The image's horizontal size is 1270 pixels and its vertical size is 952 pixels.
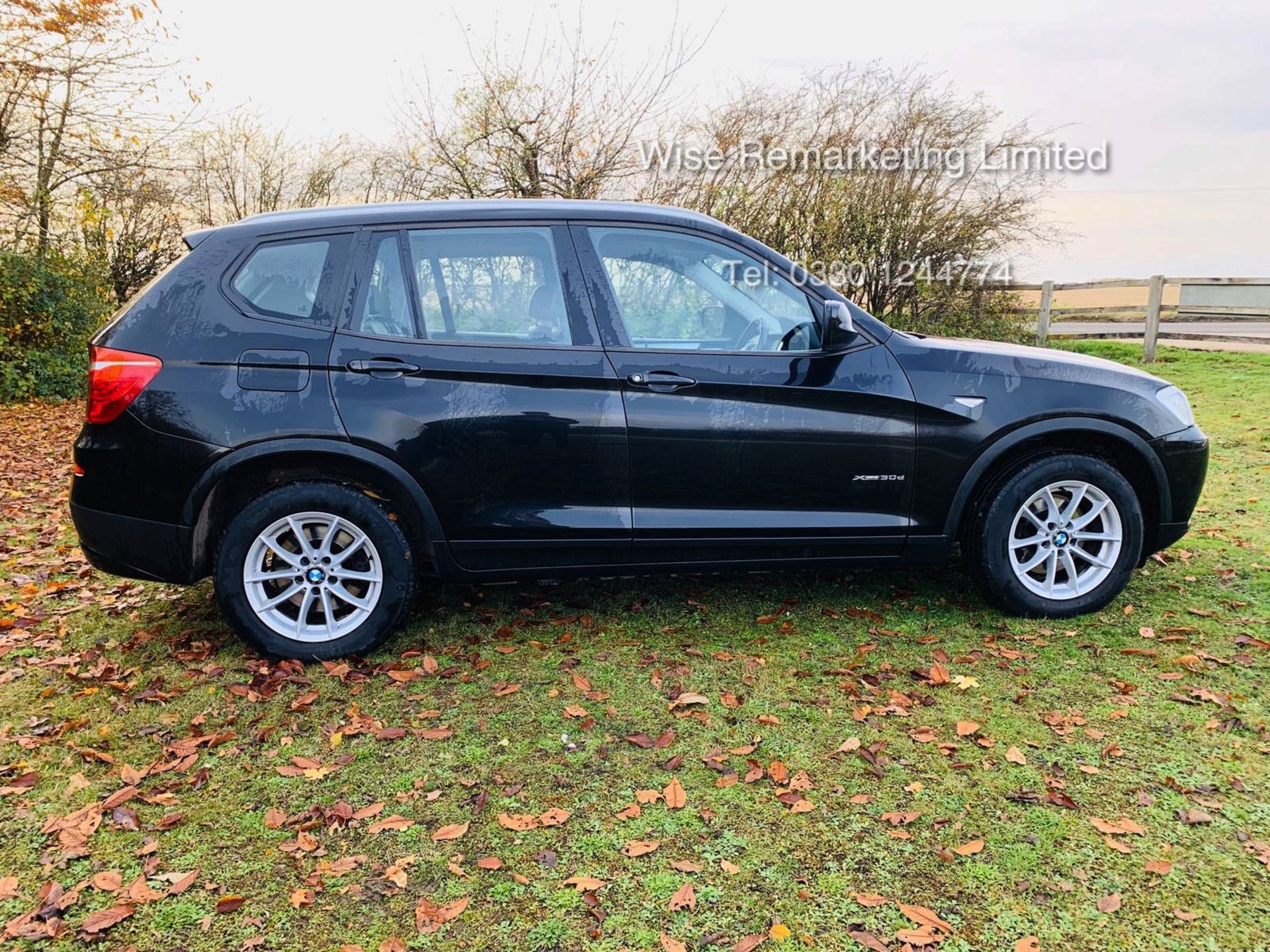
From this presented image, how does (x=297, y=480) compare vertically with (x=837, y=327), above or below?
below

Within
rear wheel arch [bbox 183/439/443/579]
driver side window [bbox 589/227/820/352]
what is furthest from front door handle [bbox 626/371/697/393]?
rear wheel arch [bbox 183/439/443/579]

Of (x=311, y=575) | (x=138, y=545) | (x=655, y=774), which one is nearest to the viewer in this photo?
(x=655, y=774)

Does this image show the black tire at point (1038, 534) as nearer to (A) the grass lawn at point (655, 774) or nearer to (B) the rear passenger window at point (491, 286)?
(A) the grass lawn at point (655, 774)

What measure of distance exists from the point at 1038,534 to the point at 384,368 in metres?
3.03

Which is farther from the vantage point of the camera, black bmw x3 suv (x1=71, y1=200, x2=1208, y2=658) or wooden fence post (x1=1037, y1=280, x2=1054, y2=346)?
wooden fence post (x1=1037, y1=280, x2=1054, y2=346)

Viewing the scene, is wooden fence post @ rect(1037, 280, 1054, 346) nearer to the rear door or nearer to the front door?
the front door

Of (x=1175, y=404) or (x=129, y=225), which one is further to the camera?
(x=129, y=225)

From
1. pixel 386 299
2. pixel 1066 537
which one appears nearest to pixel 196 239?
pixel 386 299

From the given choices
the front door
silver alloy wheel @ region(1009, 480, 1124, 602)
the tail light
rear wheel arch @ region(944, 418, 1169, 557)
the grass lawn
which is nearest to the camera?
the grass lawn

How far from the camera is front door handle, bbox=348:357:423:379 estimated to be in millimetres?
3785

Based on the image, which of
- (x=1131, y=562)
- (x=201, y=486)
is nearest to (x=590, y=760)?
(x=201, y=486)

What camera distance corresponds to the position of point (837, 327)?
3.98 metres

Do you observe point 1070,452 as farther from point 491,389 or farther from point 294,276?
point 294,276

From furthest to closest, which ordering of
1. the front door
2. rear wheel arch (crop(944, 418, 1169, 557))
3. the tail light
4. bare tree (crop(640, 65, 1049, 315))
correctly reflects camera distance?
bare tree (crop(640, 65, 1049, 315)), rear wheel arch (crop(944, 418, 1169, 557)), the front door, the tail light
